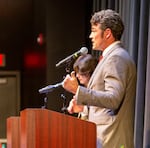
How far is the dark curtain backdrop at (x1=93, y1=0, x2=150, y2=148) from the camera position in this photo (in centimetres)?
260

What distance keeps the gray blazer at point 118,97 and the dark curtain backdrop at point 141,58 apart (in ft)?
2.33

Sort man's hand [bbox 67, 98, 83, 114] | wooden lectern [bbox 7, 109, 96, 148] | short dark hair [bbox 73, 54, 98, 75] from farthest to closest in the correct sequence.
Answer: short dark hair [bbox 73, 54, 98, 75] → man's hand [bbox 67, 98, 83, 114] → wooden lectern [bbox 7, 109, 96, 148]

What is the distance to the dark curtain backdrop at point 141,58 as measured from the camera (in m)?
2.60

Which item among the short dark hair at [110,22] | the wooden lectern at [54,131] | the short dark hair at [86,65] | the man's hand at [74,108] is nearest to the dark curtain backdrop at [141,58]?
the short dark hair at [86,65]

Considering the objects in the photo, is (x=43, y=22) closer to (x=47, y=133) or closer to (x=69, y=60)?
(x=69, y=60)

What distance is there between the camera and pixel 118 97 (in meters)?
1.76

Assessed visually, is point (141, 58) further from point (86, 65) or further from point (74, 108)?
point (74, 108)

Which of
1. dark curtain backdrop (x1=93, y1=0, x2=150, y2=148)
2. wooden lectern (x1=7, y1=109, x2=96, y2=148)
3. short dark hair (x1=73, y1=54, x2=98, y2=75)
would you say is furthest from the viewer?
dark curtain backdrop (x1=93, y1=0, x2=150, y2=148)

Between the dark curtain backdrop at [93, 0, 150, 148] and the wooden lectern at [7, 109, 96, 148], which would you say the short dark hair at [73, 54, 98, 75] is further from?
the wooden lectern at [7, 109, 96, 148]

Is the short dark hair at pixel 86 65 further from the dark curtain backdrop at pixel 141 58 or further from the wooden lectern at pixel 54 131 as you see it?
the wooden lectern at pixel 54 131

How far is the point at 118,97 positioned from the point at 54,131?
34cm

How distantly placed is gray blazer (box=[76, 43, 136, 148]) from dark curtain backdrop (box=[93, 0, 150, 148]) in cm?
71

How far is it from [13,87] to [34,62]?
435 millimetres

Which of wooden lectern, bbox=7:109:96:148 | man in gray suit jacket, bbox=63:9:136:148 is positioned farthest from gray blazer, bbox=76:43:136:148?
wooden lectern, bbox=7:109:96:148
